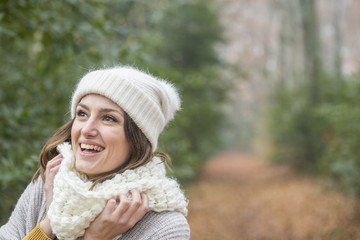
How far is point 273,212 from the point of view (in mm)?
8391

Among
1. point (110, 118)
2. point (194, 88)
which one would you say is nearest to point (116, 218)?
point (110, 118)

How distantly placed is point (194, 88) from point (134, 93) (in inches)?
340

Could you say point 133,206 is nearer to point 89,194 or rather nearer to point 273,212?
point 89,194

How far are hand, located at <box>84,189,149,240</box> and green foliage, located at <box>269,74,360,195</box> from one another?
5858 mm

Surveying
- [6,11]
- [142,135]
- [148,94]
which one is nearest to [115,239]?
[142,135]

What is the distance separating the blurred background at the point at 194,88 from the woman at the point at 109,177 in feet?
2.68

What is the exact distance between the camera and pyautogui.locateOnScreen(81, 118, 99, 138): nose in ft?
5.98

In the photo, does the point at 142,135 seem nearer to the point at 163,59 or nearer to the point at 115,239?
the point at 115,239

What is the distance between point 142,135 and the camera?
195 cm

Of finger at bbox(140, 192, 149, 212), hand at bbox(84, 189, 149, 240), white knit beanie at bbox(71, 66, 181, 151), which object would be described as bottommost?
hand at bbox(84, 189, 149, 240)

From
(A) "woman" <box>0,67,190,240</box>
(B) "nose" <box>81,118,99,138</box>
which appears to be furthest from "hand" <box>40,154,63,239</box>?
(B) "nose" <box>81,118,99,138</box>

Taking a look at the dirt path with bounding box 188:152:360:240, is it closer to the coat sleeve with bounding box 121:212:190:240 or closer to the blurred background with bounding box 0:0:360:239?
the blurred background with bounding box 0:0:360:239

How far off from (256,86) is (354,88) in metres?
32.0

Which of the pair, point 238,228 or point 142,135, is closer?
point 142,135
